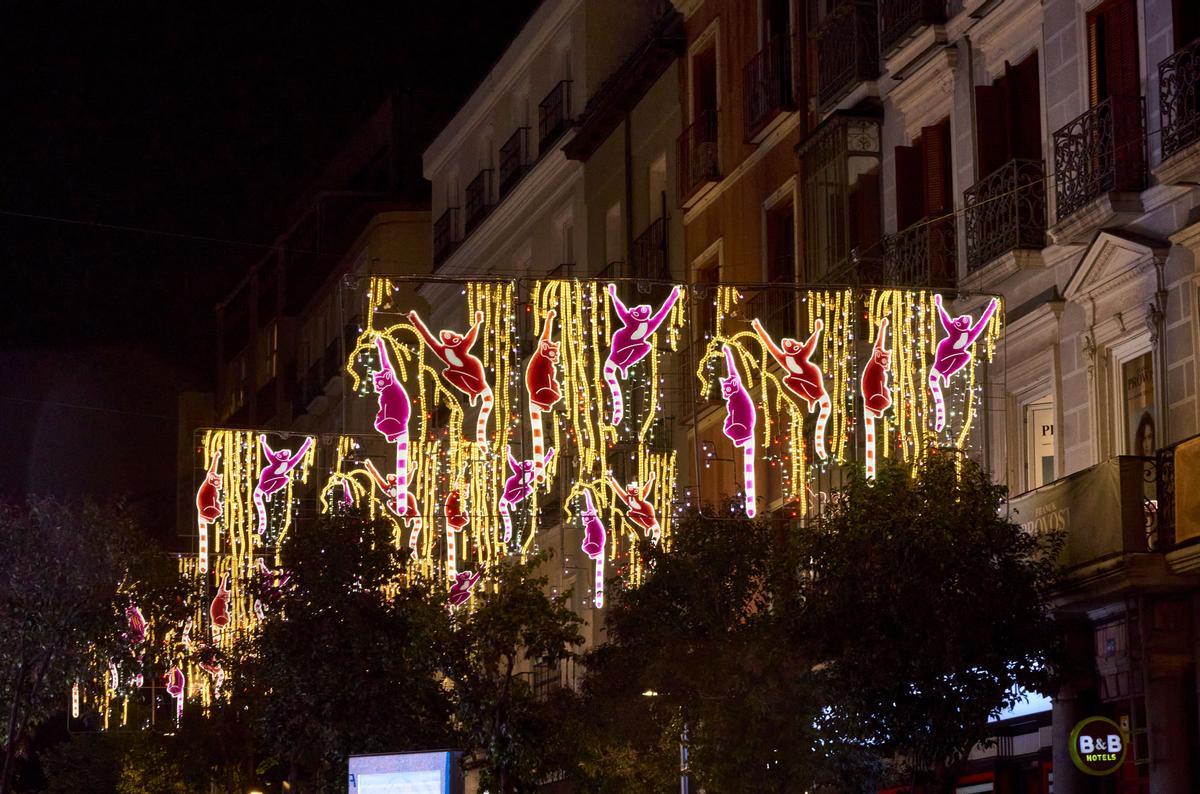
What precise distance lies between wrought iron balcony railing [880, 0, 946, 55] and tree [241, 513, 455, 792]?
9062 millimetres

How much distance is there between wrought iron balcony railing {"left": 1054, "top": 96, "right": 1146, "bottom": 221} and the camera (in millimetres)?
21375

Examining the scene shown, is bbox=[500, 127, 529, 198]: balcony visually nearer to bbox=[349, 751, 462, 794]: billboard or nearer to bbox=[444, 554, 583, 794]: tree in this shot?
bbox=[444, 554, 583, 794]: tree

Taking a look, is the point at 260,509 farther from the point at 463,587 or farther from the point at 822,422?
the point at 822,422

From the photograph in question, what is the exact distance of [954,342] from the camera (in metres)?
22.6

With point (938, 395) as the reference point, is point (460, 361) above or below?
above

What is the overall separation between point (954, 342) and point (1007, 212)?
2.06m

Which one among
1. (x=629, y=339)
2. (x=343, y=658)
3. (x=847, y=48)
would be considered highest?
(x=847, y=48)

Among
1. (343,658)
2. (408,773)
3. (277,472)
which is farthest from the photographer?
(277,472)

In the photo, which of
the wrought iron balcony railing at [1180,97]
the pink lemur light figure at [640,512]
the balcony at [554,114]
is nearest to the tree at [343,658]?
the pink lemur light figure at [640,512]

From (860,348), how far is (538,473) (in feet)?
22.8

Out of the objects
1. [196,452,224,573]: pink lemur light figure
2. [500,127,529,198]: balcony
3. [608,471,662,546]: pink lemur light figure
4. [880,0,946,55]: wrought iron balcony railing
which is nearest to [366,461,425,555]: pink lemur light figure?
[196,452,224,573]: pink lemur light figure

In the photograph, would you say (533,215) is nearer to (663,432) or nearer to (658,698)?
(663,432)

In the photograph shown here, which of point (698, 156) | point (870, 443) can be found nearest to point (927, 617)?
point (870, 443)

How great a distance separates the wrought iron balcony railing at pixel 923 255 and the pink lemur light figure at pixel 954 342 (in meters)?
2.64
